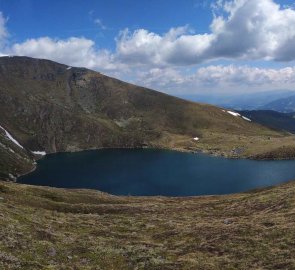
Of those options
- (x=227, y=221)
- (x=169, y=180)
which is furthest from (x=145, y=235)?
(x=169, y=180)

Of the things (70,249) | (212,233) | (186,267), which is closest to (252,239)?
(212,233)

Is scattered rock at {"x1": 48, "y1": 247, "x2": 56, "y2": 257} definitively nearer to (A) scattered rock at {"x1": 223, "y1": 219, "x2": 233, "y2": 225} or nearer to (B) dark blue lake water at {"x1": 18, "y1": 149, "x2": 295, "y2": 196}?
(A) scattered rock at {"x1": 223, "y1": 219, "x2": 233, "y2": 225}

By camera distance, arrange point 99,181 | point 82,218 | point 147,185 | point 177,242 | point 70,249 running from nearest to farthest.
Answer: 1. point 70,249
2. point 177,242
3. point 82,218
4. point 147,185
5. point 99,181

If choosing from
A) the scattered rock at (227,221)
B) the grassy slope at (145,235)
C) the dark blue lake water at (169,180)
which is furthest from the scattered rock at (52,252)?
the dark blue lake water at (169,180)

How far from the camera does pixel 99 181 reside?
180 m

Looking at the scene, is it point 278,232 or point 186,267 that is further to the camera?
point 278,232

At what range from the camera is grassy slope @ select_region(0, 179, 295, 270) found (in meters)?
41.3

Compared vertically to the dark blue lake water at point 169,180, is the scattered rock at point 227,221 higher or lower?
higher

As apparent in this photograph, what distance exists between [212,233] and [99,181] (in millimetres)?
130161

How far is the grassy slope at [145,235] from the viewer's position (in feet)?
136

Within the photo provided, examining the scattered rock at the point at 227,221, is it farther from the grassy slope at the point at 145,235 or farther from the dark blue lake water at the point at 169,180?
the dark blue lake water at the point at 169,180

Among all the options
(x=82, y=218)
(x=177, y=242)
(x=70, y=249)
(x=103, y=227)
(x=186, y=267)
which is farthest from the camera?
(x=82, y=218)

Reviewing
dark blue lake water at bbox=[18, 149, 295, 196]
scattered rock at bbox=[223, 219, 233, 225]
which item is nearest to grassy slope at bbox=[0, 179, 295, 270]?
scattered rock at bbox=[223, 219, 233, 225]

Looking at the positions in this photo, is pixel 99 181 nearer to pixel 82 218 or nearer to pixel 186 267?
pixel 82 218
